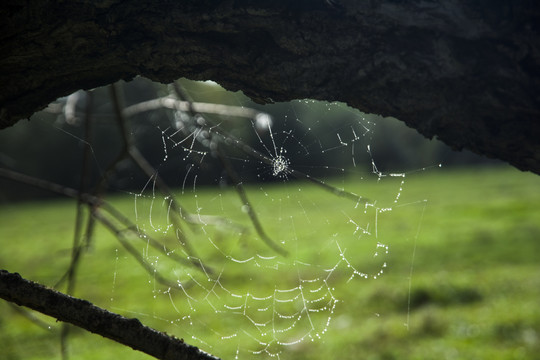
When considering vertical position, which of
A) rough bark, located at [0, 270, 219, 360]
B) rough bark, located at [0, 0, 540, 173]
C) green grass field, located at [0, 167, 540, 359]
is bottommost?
green grass field, located at [0, 167, 540, 359]

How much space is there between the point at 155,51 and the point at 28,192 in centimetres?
3264

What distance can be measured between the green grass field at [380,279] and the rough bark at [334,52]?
1.47 metres

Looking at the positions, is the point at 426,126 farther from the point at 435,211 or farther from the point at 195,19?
the point at 435,211

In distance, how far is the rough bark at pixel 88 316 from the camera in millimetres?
1723

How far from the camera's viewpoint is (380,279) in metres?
12.7

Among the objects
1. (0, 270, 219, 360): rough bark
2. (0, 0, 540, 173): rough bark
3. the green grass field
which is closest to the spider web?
the green grass field

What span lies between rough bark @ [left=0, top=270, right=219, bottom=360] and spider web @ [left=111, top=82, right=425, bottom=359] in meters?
1.14

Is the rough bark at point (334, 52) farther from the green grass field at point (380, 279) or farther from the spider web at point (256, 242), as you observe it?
the green grass field at point (380, 279)

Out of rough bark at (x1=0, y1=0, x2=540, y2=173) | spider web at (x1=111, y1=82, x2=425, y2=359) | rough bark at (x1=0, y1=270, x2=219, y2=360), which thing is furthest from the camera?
spider web at (x1=111, y1=82, x2=425, y2=359)

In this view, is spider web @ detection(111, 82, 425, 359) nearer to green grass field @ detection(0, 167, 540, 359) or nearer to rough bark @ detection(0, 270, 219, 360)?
green grass field @ detection(0, 167, 540, 359)

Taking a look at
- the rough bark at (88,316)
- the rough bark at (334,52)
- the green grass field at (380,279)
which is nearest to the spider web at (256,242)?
the green grass field at (380,279)

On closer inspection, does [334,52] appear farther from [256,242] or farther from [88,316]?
[256,242]

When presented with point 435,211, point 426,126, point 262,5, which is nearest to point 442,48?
point 426,126

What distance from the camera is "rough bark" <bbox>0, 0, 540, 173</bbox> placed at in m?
2.35
